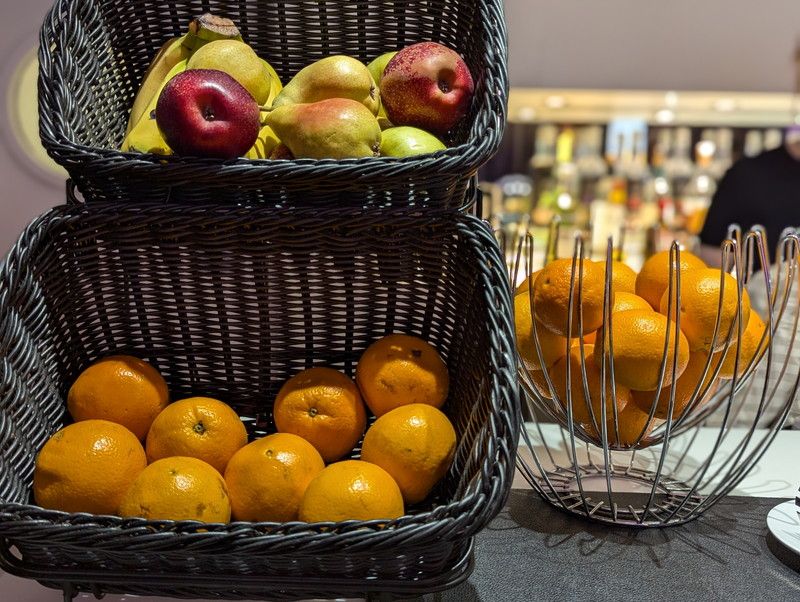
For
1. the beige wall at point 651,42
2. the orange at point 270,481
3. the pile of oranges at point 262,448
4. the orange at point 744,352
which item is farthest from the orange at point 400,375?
the beige wall at point 651,42

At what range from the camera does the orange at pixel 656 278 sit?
87cm

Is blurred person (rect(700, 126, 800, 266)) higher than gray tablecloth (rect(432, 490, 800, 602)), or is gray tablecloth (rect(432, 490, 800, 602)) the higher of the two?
gray tablecloth (rect(432, 490, 800, 602))

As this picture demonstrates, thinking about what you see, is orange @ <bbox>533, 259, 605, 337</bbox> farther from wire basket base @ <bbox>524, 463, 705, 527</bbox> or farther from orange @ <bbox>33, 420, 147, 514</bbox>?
orange @ <bbox>33, 420, 147, 514</bbox>

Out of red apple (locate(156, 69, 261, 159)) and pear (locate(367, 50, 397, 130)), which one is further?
pear (locate(367, 50, 397, 130))

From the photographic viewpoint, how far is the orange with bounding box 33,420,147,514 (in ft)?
2.18

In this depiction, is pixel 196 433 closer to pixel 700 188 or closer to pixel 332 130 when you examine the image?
pixel 332 130

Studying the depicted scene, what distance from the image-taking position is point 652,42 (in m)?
2.53

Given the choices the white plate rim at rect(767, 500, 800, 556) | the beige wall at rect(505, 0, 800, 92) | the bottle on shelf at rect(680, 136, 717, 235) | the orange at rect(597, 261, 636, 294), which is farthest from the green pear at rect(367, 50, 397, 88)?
the bottle on shelf at rect(680, 136, 717, 235)

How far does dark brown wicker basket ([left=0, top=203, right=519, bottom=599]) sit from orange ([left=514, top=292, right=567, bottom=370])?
100 millimetres

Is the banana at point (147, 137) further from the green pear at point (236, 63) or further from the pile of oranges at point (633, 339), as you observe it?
the pile of oranges at point (633, 339)

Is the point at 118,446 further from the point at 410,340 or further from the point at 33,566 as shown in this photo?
the point at 410,340

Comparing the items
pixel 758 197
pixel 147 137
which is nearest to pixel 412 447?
pixel 147 137

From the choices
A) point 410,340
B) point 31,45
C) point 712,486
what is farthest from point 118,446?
point 31,45

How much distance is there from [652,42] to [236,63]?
2087 mm
